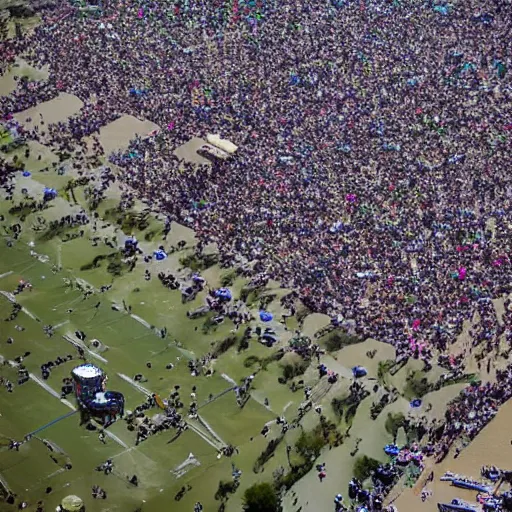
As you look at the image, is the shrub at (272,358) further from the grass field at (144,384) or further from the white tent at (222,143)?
the white tent at (222,143)

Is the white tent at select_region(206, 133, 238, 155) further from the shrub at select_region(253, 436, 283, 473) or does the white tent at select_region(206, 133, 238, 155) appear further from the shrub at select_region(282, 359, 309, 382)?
the shrub at select_region(253, 436, 283, 473)

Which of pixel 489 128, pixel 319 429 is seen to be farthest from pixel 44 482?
pixel 489 128

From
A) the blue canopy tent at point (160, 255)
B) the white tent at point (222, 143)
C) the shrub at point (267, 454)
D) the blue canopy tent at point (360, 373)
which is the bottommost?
the shrub at point (267, 454)

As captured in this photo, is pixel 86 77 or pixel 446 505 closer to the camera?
pixel 446 505

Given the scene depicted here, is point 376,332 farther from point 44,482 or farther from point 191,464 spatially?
point 44,482

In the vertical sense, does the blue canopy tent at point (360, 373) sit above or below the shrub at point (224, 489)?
above

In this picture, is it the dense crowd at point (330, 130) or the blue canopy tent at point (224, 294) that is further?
the dense crowd at point (330, 130)

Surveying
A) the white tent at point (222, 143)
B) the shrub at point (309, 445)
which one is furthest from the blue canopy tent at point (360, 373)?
the white tent at point (222, 143)

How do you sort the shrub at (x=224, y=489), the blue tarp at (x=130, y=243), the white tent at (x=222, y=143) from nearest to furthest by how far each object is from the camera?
the shrub at (x=224, y=489) < the blue tarp at (x=130, y=243) < the white tent at (x=222, y=143)
